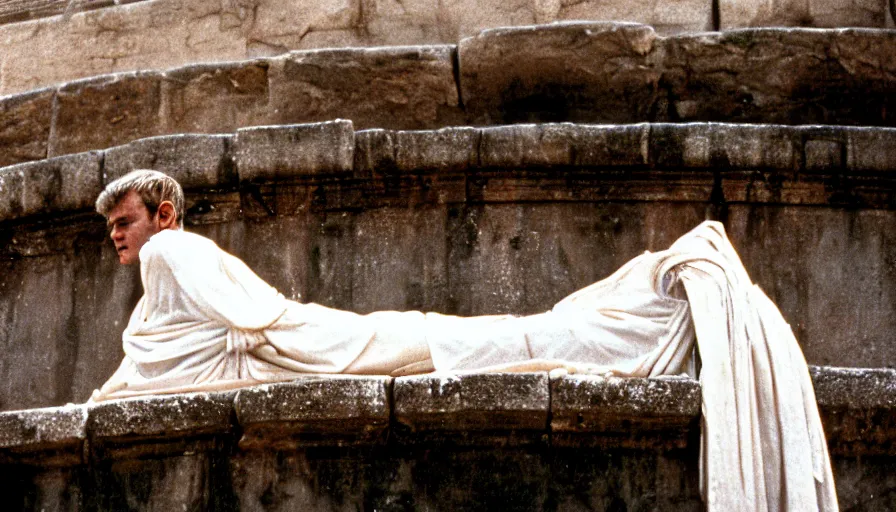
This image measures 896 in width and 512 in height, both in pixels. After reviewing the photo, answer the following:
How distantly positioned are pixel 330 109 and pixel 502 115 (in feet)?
2.63

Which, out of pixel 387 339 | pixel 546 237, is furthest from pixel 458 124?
pixel 387 339

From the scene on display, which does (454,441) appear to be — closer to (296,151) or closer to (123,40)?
(296,151)

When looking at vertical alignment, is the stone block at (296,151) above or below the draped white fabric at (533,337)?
above

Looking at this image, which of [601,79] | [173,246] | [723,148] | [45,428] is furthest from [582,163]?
[45,428]

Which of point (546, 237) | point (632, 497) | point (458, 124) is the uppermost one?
point (458, 124)

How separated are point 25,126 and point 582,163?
317 cm

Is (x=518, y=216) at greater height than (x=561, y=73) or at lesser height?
lesser

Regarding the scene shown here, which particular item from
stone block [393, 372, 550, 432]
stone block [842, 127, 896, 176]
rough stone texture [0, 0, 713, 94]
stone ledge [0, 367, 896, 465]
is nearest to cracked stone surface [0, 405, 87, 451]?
stone ledge [0, 367, 896, 465]

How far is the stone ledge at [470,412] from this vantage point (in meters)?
7.90

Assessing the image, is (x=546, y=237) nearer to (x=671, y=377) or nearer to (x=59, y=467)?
(x=671, y=377)

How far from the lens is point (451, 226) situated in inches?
365

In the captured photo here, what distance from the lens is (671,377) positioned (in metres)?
7.97

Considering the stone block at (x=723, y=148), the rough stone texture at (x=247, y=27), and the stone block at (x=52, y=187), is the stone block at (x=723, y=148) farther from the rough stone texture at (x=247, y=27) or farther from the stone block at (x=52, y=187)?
the stone block at (x=52, y=187)

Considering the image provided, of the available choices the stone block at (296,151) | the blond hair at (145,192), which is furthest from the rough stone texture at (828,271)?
the blond hair at (145,192)
